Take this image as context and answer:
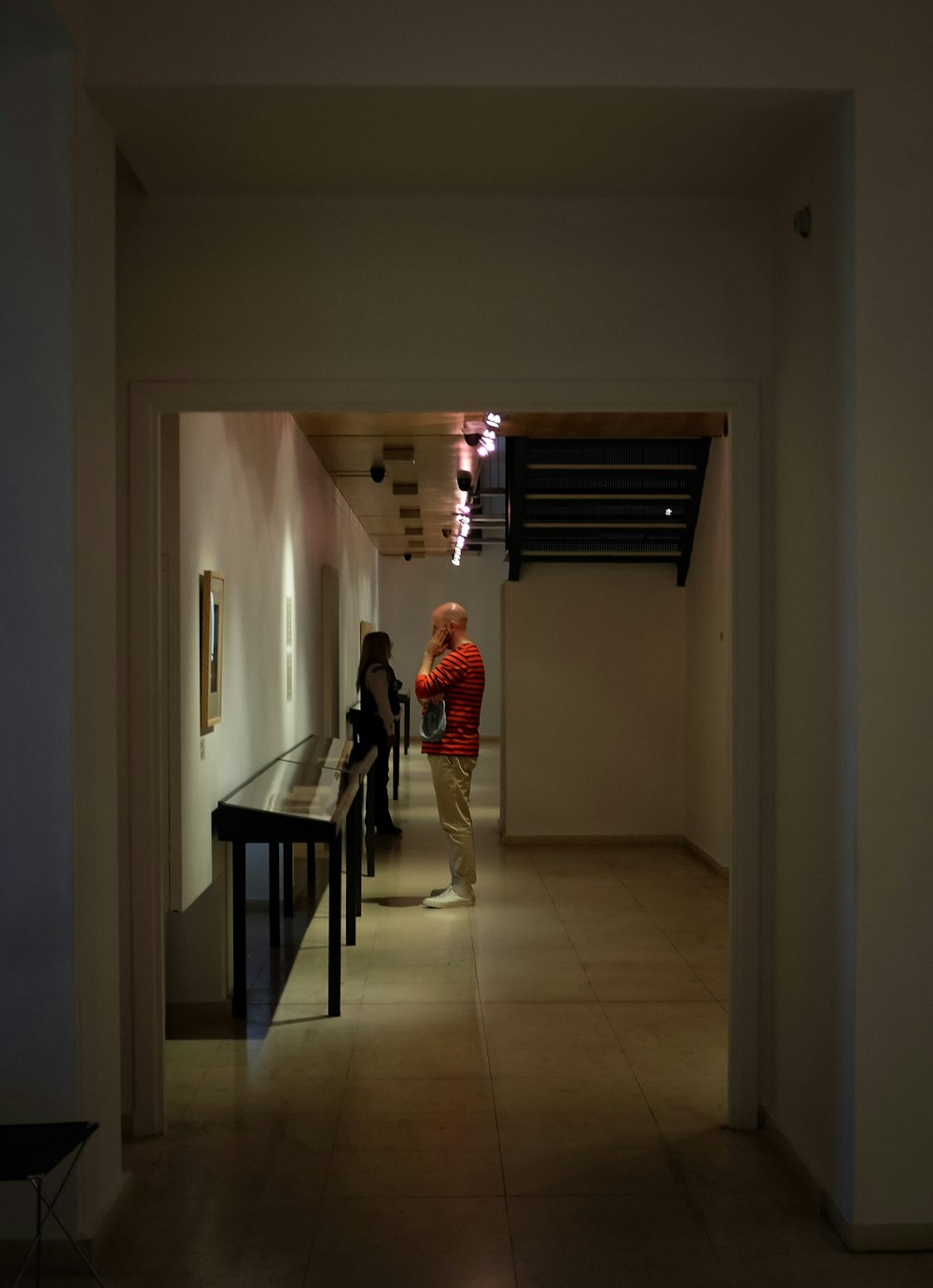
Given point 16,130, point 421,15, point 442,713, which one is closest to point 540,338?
point 421,15

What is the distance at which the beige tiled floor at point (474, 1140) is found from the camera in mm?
3494

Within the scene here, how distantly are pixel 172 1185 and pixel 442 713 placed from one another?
444cm

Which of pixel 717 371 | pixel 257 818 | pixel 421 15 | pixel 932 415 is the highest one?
pixel 421 15

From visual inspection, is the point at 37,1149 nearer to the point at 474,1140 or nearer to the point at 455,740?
the point at 474,1140

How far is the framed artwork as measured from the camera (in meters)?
5.53

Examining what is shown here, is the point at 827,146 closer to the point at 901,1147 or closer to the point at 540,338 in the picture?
the point at 540,338

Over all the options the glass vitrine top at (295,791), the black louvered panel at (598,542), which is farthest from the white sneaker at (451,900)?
the black louvered panel at (598,542)

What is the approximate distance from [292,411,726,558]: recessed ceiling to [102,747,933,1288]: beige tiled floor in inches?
109

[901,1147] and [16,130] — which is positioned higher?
[16,130]

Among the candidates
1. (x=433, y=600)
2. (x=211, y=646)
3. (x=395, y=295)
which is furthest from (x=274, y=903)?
(x=433, y=600)

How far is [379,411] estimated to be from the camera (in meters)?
4.27

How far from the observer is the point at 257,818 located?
18.6 ft

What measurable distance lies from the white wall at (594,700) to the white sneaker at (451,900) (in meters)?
2.39

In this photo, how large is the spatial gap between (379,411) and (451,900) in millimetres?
4615
